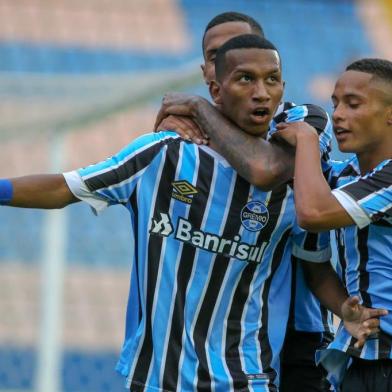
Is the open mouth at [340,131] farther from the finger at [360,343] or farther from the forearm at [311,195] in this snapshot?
the finger at [360,343]

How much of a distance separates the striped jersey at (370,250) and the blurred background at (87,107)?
3.50 metres

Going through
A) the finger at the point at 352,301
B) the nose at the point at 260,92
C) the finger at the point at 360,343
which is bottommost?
the finger at the point at 360,343

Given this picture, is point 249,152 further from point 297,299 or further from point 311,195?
point 297,299

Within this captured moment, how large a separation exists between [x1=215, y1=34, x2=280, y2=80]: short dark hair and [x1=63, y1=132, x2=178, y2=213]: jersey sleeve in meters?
0.33


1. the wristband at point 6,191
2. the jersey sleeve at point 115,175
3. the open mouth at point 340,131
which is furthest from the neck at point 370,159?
the wristband at point 6,191

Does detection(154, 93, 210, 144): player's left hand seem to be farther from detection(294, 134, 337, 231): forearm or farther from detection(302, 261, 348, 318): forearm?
detection(302, 261, 348, 318): forearm

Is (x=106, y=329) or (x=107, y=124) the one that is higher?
(x=107, y=124)

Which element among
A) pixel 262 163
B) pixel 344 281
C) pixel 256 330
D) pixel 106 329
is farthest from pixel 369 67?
pixel 106 329

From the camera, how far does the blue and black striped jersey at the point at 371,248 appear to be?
349 centimetres

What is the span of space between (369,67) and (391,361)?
104cm

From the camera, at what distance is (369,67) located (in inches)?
142

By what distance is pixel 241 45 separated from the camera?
11.8 ft

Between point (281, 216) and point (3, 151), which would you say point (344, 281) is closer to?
point (281, 216)

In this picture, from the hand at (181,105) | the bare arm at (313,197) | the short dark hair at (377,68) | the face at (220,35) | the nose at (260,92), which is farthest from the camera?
the face at (220,35)
